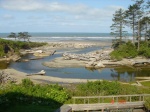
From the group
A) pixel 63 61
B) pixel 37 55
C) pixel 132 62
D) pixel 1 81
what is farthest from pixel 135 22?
pixel 1 81

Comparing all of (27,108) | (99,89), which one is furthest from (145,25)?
(27,108)

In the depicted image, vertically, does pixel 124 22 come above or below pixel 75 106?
above

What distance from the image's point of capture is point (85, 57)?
6178 cm

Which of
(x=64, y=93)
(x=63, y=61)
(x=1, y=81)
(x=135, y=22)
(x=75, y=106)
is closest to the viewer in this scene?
(x=75, y=106)

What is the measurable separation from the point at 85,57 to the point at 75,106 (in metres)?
43.0

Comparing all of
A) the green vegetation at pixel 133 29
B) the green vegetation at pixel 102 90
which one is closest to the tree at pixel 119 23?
the green vegetation at pixel 133 29

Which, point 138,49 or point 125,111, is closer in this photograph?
point 125,111

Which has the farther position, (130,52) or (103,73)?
(130,52)

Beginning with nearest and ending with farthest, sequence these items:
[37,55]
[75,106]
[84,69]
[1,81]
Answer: [75,106] < [1,81] < [84,69] < [37,55]

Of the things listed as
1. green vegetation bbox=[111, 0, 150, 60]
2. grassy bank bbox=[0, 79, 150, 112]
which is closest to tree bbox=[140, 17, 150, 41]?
green vegetation bbox=[111, 0, 150, 60]

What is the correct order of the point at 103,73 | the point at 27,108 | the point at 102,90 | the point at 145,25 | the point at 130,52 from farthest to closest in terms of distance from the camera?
the point at 145,25 → the point at 130,52 → the point at 103,73 → the point at 102,90 → the point at 27,108

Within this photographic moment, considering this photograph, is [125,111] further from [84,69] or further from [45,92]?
[84,69]

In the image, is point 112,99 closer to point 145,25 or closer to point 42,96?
point 42,96

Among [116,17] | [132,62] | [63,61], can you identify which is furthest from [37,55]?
[132,62]
